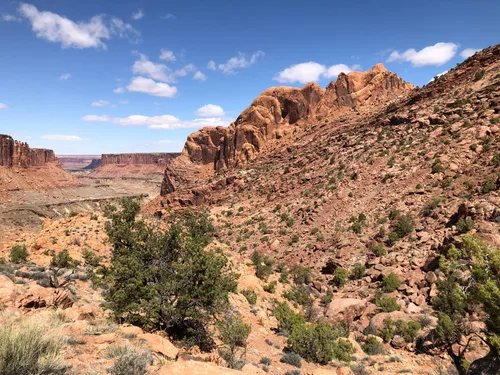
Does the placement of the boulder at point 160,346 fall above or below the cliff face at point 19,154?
below

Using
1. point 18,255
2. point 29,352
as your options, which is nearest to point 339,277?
point 29,352

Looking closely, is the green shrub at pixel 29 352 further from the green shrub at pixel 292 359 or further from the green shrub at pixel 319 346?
the green shrub at pixel 319 346

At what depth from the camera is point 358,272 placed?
59.2 ft

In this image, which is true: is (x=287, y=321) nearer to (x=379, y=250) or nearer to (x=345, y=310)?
(x=345, y=310)

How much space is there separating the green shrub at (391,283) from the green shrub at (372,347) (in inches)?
187

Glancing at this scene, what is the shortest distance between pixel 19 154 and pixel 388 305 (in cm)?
13819

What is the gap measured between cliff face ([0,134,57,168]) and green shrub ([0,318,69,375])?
430 feet

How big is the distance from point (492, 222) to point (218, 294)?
1534cm

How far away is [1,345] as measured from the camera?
14.2 ft

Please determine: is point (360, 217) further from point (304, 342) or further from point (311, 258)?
point (304, 342)

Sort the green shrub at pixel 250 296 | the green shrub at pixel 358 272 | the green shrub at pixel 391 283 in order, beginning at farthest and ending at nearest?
the green shrub at pixel 358 272 → the green shrub at pixel 391 283 → the green shrub at pixel 250 296

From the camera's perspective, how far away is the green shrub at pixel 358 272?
1797 centimetres

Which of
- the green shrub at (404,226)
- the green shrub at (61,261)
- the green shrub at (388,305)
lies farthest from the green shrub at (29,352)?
the green shrub at (404,226)

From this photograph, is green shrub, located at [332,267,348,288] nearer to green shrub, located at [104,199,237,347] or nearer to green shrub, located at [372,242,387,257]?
green shrub, located at [372,242,387,257]
